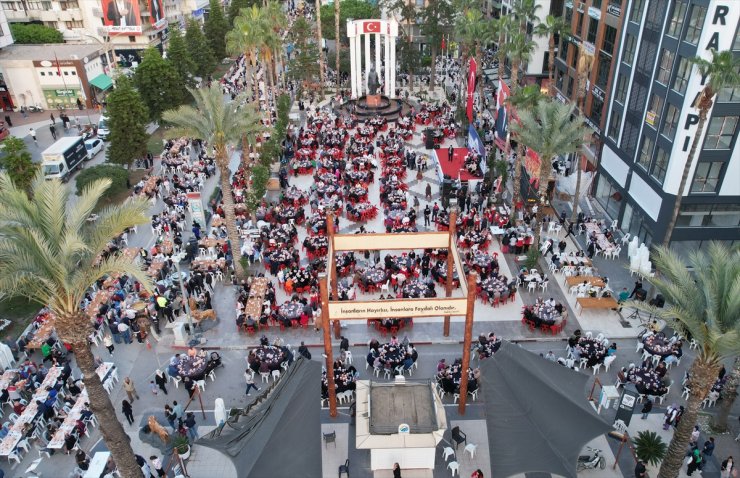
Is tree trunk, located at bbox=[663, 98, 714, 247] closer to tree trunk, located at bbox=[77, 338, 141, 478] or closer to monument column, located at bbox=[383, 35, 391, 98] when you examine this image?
tree trunk, located at bbox=[77, 338, 141, 478]

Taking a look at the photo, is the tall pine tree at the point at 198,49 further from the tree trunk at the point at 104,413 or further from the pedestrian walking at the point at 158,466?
the tree trunk at the point at 104,413

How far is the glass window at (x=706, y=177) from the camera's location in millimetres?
27828

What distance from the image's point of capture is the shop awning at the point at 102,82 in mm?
60500

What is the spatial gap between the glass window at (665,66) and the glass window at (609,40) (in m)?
10.0

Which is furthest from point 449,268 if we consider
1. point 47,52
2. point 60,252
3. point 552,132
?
point 47,52

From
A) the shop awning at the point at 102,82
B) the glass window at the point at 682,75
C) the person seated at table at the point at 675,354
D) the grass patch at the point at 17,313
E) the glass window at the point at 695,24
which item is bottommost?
the grass patch at the point at 17,313

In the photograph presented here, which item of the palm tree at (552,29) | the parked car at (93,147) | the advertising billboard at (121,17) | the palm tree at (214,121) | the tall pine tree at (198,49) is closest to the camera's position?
the palm tree at (214,121)

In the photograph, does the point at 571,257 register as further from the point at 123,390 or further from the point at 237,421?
the point at 123,390

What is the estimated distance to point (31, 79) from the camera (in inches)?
2307

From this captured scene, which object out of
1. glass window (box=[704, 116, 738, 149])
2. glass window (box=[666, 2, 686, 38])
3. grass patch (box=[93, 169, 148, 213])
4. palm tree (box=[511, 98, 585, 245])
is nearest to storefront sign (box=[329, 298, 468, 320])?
palm tree (box=[511, 98, 585, 245])

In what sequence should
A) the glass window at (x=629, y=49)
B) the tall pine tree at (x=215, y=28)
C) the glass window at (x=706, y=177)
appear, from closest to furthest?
1. the glass window at (x=706, y=177)
2. the glass window at (x=629, y=49)
3. the tall pine tree at (x=215, y=28)

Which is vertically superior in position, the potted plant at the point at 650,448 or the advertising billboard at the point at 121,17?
the advertising billboard at the point at 121,17

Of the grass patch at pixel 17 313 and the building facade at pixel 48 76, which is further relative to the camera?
the building facade at pixel 48 76

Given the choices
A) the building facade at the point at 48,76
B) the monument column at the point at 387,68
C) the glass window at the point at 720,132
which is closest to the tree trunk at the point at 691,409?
the glass window at the point at 720,132
